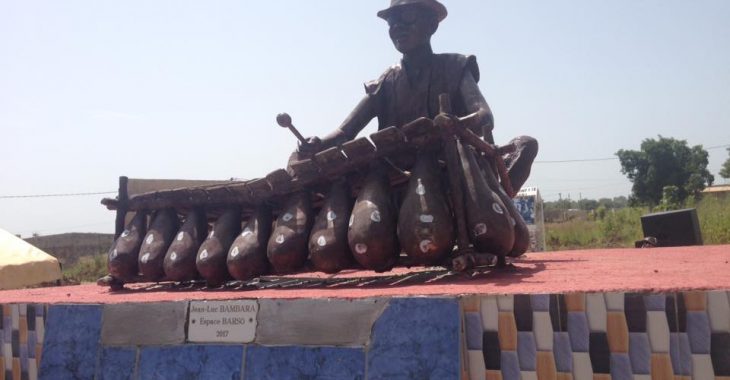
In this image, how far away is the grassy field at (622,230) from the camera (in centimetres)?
991

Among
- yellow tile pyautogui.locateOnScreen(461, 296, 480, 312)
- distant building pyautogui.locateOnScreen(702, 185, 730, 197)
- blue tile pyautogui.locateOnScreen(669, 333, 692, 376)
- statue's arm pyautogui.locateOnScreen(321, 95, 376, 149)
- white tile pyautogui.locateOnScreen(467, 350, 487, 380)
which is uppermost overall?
statue's arm pyautogui.locateOnScreen(321, 95, 376, 149)

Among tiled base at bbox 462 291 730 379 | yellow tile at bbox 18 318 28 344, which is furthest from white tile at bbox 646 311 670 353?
yellow tile at bbox 18 318 28 344

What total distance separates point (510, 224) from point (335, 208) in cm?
92

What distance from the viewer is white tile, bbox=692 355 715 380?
1.94 m

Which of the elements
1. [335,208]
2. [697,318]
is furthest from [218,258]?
[697,318]

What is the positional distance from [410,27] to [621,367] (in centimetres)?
258

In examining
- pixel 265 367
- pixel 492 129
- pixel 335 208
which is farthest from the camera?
pixel 492 129

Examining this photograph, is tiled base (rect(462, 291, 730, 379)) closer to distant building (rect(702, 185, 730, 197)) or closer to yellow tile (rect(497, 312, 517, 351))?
yellow tile (rect(497, 312, 517, 351))

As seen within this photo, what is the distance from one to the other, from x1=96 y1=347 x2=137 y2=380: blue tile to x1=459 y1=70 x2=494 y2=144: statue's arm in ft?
6.59

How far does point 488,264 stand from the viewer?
3023mm

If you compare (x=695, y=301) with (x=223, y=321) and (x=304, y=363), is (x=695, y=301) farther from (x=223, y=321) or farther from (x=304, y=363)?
(x=223, y=321)

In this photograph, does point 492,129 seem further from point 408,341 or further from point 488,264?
point 408,341

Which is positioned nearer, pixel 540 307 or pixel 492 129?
pixel 540 307

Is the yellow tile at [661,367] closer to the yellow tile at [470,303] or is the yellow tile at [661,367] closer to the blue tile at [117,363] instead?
the yellow tile at [470,303]
